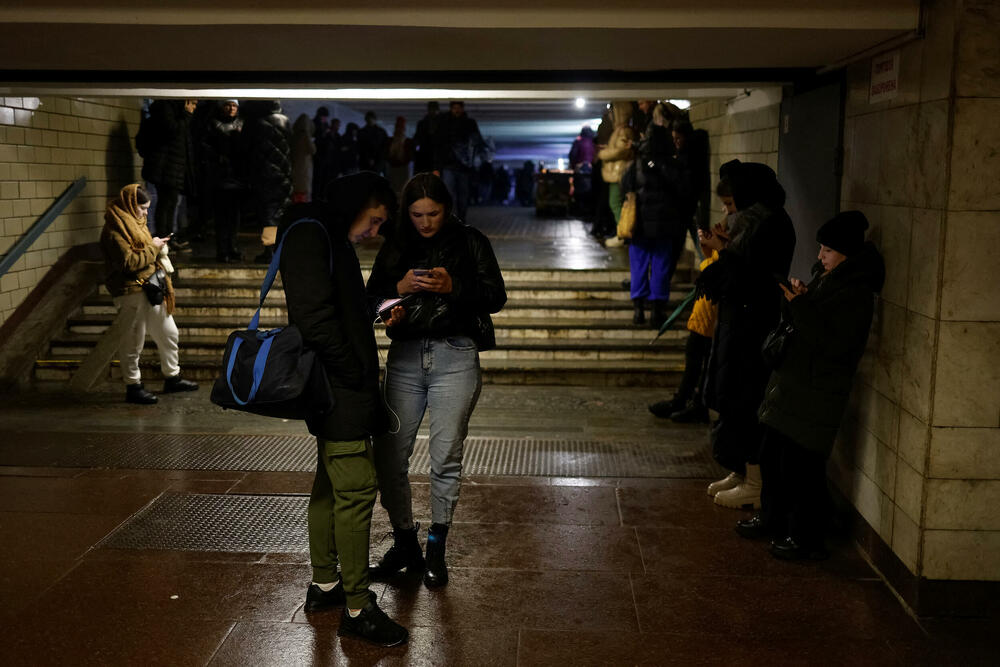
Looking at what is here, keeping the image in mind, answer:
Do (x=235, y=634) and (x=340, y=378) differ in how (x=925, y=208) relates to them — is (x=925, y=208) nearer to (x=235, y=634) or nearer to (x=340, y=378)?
(x=340, y=378)

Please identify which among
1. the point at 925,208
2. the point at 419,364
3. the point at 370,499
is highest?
the point at 925,208

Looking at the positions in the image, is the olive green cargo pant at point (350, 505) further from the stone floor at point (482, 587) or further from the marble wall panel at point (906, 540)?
the marble wall panel at point (906, 540)

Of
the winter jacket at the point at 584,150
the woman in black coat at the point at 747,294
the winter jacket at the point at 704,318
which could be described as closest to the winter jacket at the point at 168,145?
the winter jacket at the point at 704,318

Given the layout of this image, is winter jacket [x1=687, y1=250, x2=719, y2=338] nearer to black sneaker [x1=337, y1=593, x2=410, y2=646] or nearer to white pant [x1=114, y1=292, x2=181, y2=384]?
black sneaker [x1=337, y1=593, x2=410, y2=646]

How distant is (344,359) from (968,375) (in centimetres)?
254

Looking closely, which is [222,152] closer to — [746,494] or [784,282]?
[746,494]

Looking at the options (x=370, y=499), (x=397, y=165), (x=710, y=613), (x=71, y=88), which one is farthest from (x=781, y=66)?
(x=397, y=165)

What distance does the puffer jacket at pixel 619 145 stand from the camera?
36.5 feet

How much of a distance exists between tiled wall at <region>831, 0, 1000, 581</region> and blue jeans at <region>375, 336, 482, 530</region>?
6.23ft

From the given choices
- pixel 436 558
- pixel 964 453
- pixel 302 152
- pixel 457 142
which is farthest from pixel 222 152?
pixel 964 453

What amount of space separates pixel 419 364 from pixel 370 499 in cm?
64

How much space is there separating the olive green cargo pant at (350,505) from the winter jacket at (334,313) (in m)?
0.08

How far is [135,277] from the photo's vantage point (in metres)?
7.38

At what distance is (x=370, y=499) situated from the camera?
377 centimetres
